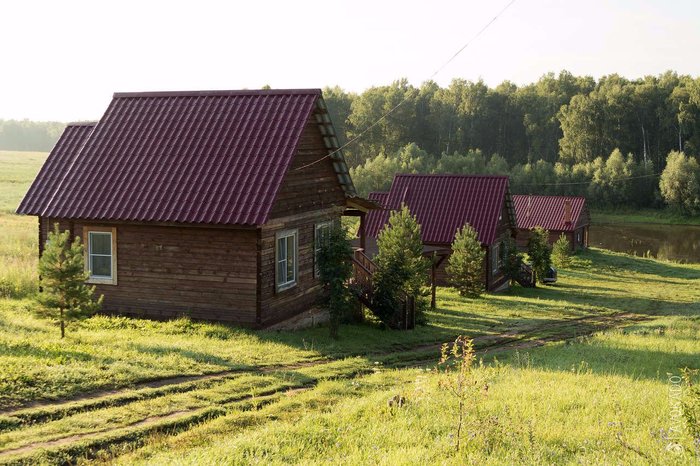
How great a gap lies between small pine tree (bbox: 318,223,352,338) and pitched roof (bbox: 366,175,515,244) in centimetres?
1775

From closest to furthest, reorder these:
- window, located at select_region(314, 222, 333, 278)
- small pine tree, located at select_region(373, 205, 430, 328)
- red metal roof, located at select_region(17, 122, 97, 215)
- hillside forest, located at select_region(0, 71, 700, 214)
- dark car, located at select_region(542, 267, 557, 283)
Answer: red metal roof, located at select_region(17, 122, 97, 215) → window, located at select_region(314, 222, 333, 278) → small pine tree, located at select_region(373, 205, 430, 328) → dark car, located at select_region(542, 267, 557, 283) → hillside forest, located at select_region(0, 71, 700, 214)

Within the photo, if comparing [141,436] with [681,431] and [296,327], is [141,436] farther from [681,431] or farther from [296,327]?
[296,327]

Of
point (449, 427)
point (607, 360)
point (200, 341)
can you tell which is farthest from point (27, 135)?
point (449, 427)

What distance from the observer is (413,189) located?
4178cm

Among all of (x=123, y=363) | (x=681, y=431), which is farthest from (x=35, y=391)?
(x=681, y=431)

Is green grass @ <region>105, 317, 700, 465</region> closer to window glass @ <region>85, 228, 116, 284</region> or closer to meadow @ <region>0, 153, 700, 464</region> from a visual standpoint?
meadow @ <region>0, 153, 700, 464</region>

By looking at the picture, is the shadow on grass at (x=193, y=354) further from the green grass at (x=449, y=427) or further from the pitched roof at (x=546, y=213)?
the pitched roof at (x=546, y=213)

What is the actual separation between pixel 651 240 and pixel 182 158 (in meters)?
58.9

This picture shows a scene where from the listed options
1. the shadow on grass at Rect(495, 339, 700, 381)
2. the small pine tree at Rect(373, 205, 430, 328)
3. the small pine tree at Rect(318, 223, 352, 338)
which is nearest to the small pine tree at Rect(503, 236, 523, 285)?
the small pine tree at Rect(373, 205, 430, 328)

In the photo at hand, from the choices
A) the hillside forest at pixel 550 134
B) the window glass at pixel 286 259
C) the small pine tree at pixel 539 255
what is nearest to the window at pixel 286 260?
the window glass at pixel 286 259

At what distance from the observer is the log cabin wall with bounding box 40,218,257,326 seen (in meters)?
20.4

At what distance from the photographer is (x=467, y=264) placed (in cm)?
3394

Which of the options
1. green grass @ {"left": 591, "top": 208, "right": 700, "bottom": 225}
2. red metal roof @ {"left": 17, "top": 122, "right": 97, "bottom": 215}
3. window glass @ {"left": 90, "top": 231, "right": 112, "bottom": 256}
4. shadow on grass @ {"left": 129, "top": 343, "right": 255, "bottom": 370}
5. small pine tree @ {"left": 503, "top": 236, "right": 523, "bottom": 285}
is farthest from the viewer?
green grass @ {"left": 591, "top": 208, "right": 700, "bottom": 225}

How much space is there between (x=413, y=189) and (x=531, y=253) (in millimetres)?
7194
